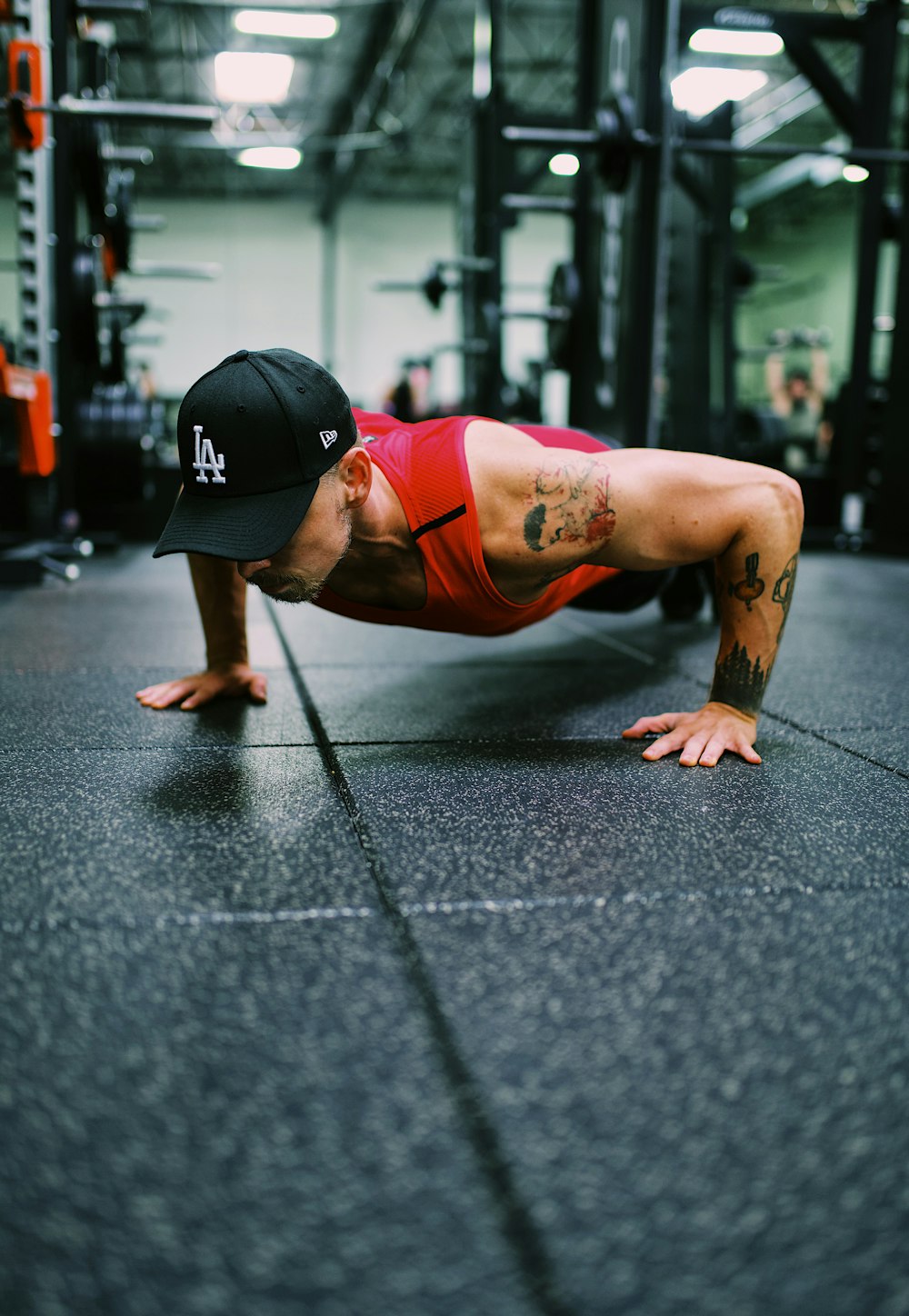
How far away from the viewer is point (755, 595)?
53.6 inches

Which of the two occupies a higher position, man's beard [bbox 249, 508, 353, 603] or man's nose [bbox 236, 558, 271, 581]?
man's nose [bbox 236, 558, 271, 581]

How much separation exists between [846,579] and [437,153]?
10384mm

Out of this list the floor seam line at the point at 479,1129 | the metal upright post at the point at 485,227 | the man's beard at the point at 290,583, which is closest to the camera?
the floor seam line at the point at 479,1129

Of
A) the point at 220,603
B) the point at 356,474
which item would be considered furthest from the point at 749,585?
the point at 220,603

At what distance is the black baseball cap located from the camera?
107cm

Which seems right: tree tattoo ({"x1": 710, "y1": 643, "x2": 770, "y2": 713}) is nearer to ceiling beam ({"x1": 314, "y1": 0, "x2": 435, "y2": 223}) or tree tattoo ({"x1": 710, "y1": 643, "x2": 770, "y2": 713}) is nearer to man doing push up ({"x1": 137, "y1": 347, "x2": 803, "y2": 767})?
man doing push up ({"x1": 137, "y1": 347, "x2": 803, "y2": 767})

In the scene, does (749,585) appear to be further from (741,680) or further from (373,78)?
(373,78)

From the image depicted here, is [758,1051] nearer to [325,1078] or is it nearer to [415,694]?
[325,1078]

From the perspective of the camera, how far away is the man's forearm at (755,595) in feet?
4.41

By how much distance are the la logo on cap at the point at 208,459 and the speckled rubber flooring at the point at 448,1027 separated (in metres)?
0.35

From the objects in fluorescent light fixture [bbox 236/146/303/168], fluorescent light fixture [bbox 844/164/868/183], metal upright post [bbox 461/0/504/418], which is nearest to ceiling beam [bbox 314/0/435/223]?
fluorescent light fixture [bbox 236/146/303/168]

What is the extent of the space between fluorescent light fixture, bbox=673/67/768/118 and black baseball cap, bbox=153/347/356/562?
7.18 metres

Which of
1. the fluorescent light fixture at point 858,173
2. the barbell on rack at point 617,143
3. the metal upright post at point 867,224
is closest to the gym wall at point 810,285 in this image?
the fluorescent light fixture at point 858,173

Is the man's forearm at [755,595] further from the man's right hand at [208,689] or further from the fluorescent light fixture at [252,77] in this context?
the fluorescent light fixture at [252,77]
